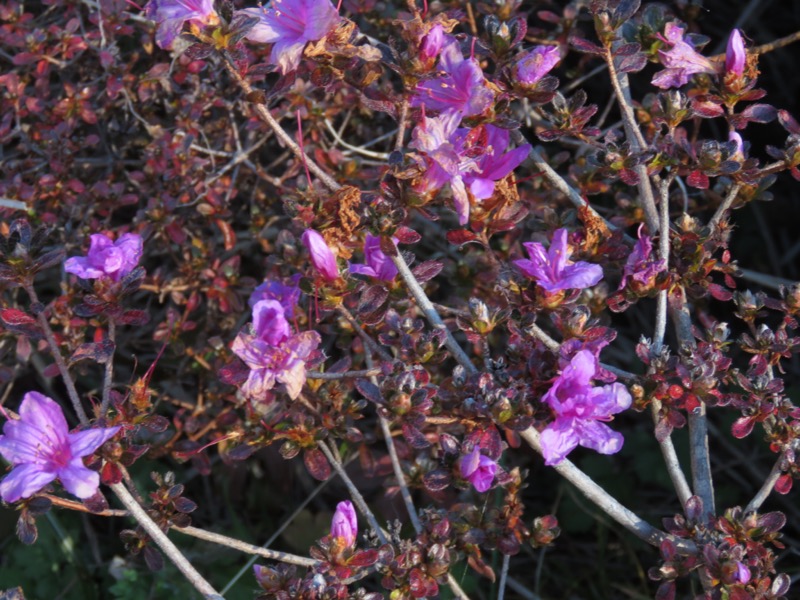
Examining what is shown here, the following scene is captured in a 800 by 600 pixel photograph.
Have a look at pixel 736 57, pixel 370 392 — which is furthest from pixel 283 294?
pixel 736 57

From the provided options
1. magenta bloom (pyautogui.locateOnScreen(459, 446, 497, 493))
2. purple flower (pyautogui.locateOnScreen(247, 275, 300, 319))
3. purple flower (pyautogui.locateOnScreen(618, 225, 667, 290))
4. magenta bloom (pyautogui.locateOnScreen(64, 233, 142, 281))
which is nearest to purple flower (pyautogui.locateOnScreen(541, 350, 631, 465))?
magenta bloom (pyautogui.locateOnScreen(459, 446, 497, 493))

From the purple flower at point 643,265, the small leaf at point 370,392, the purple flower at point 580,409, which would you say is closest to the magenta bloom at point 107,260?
the small leaf at point 370,392

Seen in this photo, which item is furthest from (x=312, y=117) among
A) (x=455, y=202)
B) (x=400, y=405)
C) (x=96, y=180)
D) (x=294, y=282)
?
(x=400, y=405)

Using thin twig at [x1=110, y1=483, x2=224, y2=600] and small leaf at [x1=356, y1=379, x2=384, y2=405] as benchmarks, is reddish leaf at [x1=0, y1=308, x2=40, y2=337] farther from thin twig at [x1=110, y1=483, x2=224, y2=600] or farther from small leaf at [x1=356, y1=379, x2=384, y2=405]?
small leaf at [x1=356, y1=379, x2=384, y2=405]

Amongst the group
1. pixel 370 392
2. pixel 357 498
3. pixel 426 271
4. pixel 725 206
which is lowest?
pixel 357 498

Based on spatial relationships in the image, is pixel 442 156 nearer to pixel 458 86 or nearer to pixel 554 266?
pixel 458 86

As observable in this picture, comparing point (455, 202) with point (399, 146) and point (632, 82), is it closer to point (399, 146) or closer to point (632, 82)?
point (399, 146)
